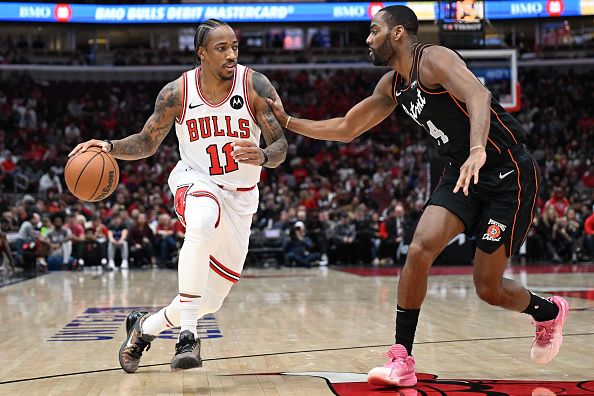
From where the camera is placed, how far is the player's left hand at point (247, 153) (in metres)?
4.65

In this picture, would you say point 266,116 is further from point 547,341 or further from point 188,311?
point 547,341

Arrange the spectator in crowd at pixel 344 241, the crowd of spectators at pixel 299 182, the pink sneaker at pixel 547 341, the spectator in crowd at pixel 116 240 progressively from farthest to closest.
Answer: the spectator in crowd at pixel 344 241 < the crowd of spectators at pixel 299 182 < the spectator in crowd at pixel 116 240 < the pink sneaker at pixel 547 341

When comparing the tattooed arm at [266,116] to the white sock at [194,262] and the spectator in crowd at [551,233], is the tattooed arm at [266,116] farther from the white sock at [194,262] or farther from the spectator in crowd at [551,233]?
the spectator in crowd at [551,233]

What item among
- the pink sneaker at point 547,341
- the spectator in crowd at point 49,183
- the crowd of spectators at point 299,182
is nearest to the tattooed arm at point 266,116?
the pink sneaker at point 547,341

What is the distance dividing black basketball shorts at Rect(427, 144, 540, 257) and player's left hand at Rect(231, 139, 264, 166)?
0.95 metres

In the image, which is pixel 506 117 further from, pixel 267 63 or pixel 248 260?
pixel 267 63

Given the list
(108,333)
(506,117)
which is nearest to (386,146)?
(108,333)

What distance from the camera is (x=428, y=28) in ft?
96.3

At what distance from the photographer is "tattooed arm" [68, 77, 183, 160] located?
16.8 ft

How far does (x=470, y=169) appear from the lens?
4.03m

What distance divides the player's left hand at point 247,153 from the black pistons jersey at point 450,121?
841 mm

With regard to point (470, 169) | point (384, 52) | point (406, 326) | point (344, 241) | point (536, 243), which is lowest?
point (536, 243)

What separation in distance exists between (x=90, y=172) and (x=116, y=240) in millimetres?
12309

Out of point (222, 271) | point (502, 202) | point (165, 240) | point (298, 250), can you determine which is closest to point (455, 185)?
point (502, 202)
